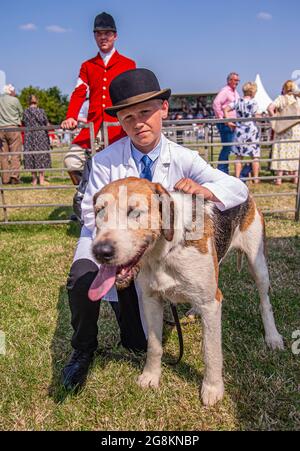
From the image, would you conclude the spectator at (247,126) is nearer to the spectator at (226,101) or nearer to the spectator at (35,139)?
the spectator at (226,101)

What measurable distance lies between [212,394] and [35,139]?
1071 centimetres

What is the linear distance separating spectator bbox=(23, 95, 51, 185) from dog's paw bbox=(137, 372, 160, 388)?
9.26 m

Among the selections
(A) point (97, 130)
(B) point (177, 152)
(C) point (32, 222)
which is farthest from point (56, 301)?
(C) point (32, 222)

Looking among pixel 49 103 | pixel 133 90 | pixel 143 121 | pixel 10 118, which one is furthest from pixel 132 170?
pixel 49 103

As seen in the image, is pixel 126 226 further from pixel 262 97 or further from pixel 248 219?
pixel 262 97

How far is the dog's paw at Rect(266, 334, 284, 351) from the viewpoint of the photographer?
3.19m

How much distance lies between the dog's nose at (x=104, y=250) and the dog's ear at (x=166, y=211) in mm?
388

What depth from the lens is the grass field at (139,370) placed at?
2518 mm

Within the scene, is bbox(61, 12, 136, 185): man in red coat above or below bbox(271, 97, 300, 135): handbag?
above

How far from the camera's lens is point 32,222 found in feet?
24.0

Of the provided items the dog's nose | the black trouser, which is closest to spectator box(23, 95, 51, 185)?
the black trouser

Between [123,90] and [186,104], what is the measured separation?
1473 inches

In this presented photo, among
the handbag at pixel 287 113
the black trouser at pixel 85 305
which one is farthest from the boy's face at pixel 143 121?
the handbag at pixel 287 113

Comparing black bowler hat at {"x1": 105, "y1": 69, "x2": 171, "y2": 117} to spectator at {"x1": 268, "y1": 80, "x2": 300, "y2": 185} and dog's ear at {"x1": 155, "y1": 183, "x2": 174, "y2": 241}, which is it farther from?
spectator at {"x1": 268, "y1": 80, "x2": 300, "y2": 185}
